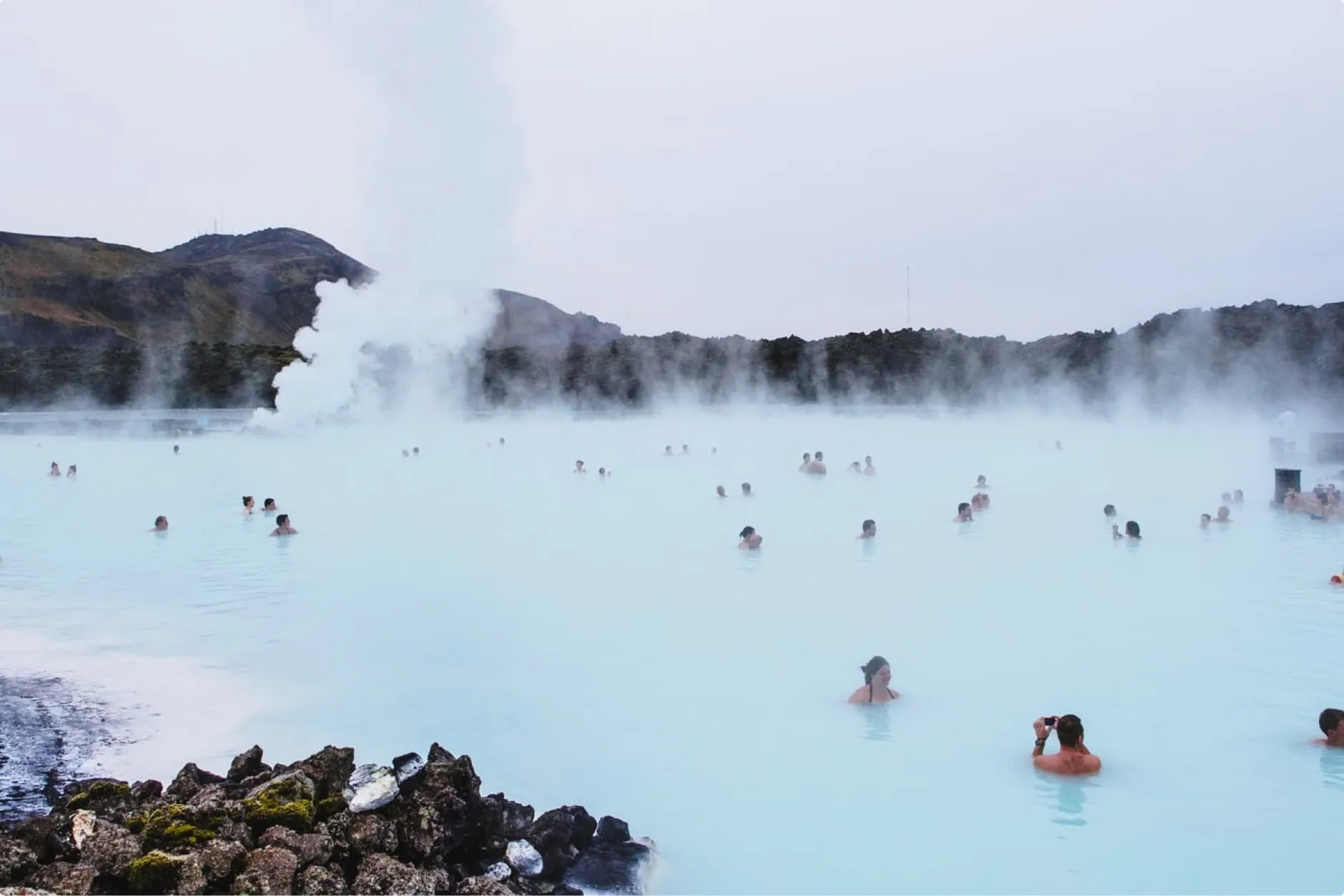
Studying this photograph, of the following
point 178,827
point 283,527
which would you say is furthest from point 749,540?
point 178,827

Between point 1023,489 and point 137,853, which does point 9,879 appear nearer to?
point 137,853

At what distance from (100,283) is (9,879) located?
4493 inches

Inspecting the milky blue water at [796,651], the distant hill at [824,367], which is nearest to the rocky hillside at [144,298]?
the distant hill at [824,367]

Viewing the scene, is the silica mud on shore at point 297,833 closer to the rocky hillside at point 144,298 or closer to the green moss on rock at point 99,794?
the green moss on rock at point 99,794

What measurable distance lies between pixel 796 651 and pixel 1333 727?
3792 mm

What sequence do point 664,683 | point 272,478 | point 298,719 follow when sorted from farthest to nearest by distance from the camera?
point 272,478, point 664,683, point 298,719

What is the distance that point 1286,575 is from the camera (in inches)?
452

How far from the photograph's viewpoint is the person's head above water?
613cm

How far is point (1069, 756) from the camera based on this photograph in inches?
231

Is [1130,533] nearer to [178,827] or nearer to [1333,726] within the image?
[1333,726]

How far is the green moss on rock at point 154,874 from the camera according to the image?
394 centimetres

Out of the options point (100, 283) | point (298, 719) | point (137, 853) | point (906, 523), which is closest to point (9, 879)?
point (137, 853)

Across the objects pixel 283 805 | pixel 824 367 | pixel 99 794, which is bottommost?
pixel 99 794

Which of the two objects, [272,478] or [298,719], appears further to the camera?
[272,478]
